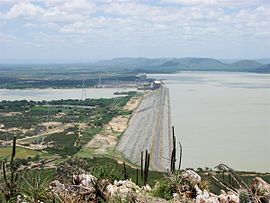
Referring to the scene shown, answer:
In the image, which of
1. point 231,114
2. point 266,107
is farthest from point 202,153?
point 266,107

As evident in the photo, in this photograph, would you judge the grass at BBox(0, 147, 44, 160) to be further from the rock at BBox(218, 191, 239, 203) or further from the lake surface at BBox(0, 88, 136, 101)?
the lake surface at BBox(0, 88, 136, 101)

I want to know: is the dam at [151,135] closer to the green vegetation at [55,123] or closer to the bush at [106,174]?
the green vegetation at [55,123]

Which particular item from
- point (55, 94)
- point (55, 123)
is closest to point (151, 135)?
point (55, 123)

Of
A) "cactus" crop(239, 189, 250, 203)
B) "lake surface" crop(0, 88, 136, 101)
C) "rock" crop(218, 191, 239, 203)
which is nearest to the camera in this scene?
"cactus" crop(239, 189, 250, 203)

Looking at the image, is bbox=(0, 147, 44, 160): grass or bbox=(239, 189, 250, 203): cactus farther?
bbox=(0, 147, 44, 160): grass

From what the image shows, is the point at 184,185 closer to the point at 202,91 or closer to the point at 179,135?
the point at 179,135

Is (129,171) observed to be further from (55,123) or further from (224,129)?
(55,123)

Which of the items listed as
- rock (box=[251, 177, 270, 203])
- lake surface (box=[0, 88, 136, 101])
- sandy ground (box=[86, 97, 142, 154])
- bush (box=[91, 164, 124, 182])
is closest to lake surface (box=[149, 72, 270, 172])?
sandy ground (box=[86, 97, 142, 154])
